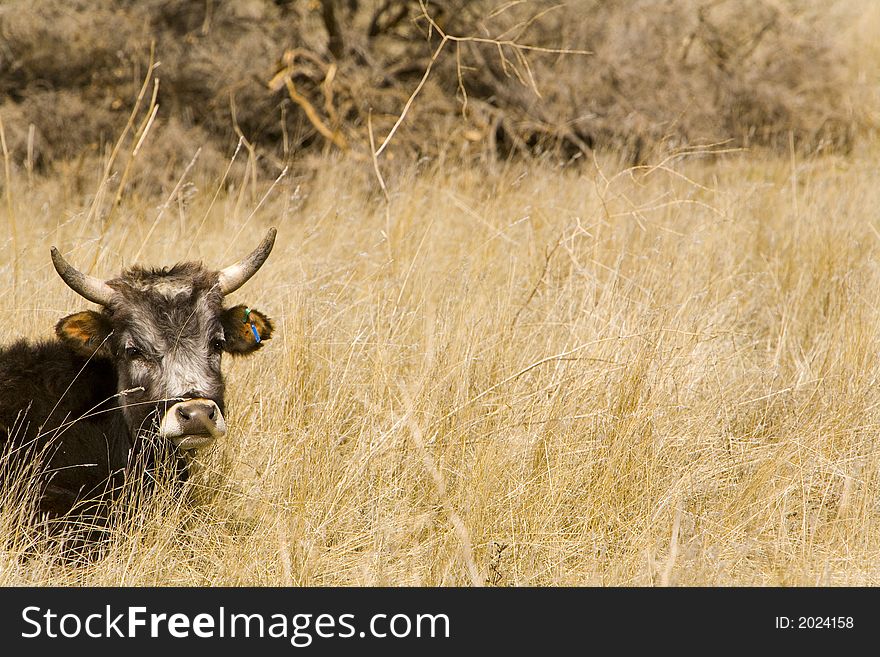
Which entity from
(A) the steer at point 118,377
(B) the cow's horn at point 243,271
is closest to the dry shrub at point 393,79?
(B) the cow's horn at point 243,271

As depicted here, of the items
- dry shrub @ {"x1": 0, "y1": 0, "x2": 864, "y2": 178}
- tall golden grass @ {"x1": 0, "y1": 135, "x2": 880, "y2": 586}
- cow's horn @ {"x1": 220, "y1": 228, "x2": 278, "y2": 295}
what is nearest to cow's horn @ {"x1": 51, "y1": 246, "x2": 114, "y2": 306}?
cow's horn @ {"x1": 220, "y1": 228, "x2": 278, "y2": 295}

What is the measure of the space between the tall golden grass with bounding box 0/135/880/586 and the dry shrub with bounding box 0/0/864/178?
3612 mm

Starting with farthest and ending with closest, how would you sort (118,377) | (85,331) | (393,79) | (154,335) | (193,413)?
(393,79) < (118,377) < (85,331) < (154,335) < (193,413)

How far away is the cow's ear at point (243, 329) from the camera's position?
16.4 feet

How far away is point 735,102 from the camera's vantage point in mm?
11586

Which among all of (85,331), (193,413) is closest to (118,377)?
(85,331)

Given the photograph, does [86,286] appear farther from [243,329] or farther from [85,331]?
[243,329]

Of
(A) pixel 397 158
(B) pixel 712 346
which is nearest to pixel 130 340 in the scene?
(B) pixel 712 346

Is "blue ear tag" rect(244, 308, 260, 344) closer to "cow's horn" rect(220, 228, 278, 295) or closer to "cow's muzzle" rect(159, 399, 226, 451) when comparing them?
"cow's horn" rect(220, 228, 278, 295)

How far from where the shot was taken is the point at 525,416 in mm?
5074

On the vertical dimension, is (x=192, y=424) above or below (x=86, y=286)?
below

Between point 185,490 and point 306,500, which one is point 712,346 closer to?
point 306,500

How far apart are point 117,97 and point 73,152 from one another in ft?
2.56

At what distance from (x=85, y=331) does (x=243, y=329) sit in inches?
28.8
